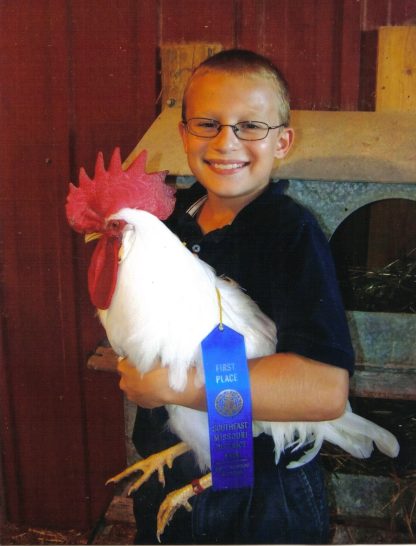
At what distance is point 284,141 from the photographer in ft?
2.60

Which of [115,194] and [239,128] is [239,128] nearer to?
[239,128]

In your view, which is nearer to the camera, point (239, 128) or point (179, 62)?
point (239, 128)

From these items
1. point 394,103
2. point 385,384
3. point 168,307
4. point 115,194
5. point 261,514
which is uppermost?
point 394,103

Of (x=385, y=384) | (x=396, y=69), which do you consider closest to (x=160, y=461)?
(x=385, y=384)

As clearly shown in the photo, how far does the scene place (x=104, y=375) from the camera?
1042mm

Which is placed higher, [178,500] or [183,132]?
[183,132]

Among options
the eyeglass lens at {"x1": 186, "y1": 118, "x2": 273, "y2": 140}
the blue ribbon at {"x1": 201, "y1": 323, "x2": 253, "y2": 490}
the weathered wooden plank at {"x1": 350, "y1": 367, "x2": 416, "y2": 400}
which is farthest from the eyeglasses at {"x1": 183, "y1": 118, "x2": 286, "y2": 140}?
the weathered wooden plank at {"x1": 350, "y1": 367, "x2": 416, "y2": 400}

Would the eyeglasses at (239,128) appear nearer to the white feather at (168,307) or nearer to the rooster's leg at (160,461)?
the white feather at (168,307)

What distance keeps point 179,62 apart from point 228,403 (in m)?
0.56

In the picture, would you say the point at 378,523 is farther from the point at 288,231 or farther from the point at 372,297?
the point at 288,231

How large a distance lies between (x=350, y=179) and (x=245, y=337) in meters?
0.30

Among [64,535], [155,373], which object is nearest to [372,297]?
[155,373]

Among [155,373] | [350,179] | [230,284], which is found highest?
[350,179]

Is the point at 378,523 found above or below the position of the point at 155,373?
below
